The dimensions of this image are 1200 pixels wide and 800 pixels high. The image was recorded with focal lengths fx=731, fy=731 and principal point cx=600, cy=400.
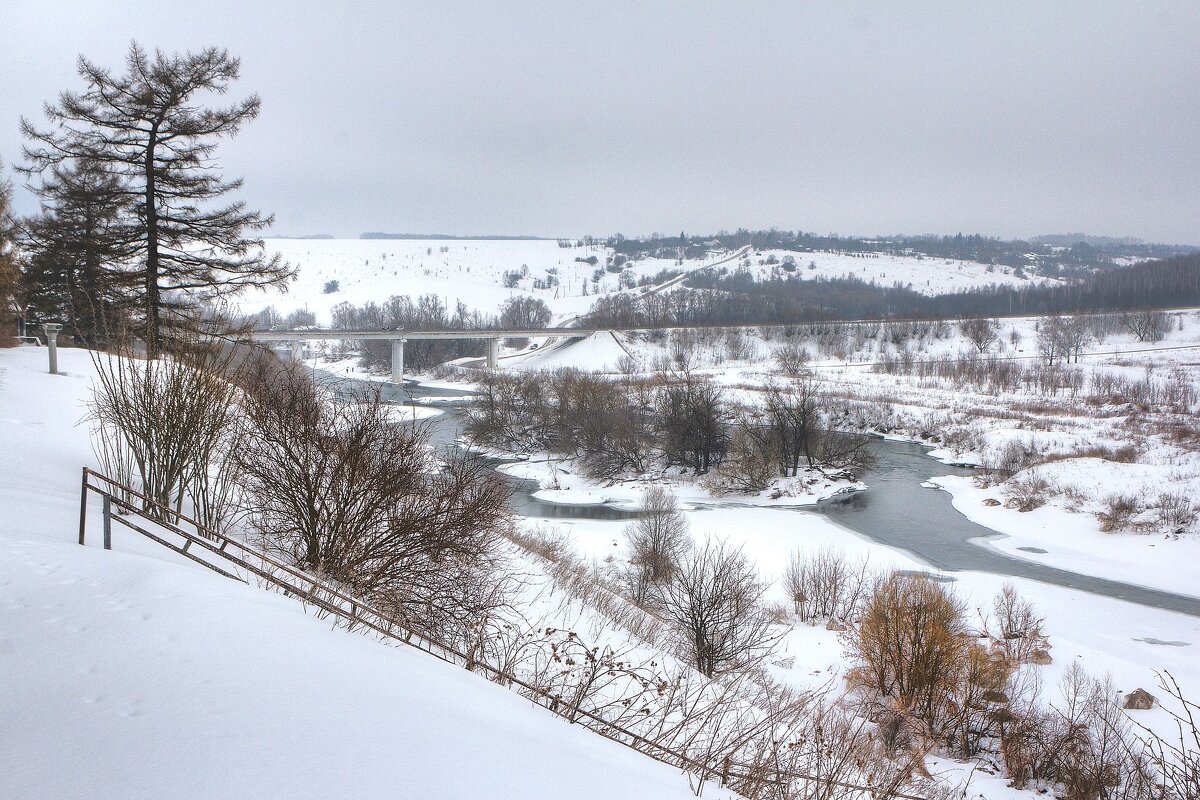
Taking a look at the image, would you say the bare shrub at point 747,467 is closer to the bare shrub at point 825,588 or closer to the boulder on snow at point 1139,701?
the bare shrub at point 825,588

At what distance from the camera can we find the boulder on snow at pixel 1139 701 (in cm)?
1636

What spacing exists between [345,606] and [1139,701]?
17.3 meters

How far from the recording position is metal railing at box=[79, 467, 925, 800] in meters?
7.13

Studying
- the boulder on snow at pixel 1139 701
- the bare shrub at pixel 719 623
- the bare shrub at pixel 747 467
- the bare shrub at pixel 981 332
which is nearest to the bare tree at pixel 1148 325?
the bare shrub at pixel 981 332

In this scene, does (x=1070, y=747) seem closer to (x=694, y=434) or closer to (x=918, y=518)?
(x=918, y=518)

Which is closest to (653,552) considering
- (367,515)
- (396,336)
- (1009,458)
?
(367,515)

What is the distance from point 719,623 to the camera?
19.1 metres

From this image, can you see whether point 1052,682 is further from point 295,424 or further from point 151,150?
point 151,150

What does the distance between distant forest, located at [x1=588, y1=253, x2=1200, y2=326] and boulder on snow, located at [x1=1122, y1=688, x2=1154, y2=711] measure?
10381 cm

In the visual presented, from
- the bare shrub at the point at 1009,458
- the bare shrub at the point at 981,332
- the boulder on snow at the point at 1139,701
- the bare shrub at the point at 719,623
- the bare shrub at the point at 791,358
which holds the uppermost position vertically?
the bare shrub at the point at 981,332

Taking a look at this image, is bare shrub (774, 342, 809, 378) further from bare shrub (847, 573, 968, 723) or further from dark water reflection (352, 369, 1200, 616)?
bare shrub (847, 573, 968, 723)

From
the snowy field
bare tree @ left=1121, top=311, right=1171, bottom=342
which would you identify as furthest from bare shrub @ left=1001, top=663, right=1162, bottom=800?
bare tree @ left=1121, top=311, right=1171, bottom=342

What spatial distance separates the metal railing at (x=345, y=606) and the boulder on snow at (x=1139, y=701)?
1193 cm

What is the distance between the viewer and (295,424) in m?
12.3
